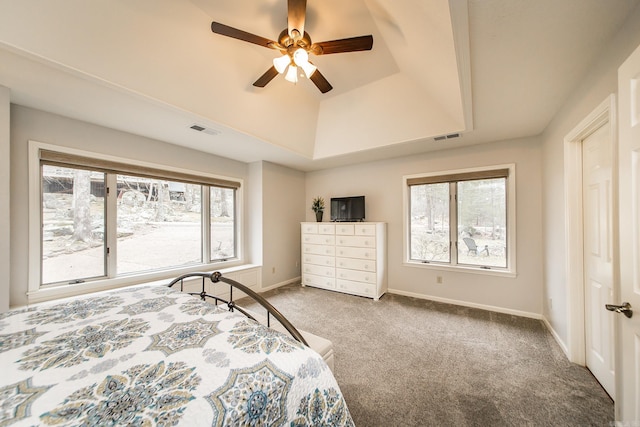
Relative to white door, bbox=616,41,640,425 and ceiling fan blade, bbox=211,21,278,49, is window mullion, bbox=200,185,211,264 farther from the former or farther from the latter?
white door, bbox=616,41,640,425

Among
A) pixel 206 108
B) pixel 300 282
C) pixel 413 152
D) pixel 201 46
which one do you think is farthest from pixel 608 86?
pixel 300 282

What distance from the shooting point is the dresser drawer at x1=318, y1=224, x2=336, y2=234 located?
413 cm

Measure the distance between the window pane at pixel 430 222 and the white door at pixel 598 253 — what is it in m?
1.70

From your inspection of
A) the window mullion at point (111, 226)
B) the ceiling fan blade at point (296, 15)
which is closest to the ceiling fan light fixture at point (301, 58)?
the ceiling fan blade at point (296, 15)

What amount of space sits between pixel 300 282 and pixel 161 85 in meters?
3.87

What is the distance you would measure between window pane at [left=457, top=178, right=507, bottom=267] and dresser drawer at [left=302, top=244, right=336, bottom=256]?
2.03 metres

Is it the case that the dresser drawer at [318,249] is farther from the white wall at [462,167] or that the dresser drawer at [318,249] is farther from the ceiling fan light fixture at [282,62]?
the ceiling fan light fixture at [282,62]

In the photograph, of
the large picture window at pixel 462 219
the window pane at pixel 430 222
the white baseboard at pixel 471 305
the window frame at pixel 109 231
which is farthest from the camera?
the window pane at pixel 430 222

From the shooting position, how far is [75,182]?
2652mm

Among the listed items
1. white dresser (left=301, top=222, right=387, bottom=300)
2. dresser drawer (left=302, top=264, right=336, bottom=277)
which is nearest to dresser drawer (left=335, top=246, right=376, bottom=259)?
white dresser (left=301, top=222, right=387, bottom=300)

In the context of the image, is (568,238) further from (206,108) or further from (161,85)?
(161,85)

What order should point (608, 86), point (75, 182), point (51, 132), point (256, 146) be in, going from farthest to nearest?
point (256, 146) < point (75, 182) < point (51, 132) < point (608, 86)

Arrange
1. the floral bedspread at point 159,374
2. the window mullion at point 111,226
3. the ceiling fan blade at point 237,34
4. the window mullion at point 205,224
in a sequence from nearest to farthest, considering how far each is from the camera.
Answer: the floral bedspread at point 159,374
the ceiling fan blade at point 237,34
the window mullion at point 111,226
the window mullion at point 205,224

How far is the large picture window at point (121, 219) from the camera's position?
8.27ft
